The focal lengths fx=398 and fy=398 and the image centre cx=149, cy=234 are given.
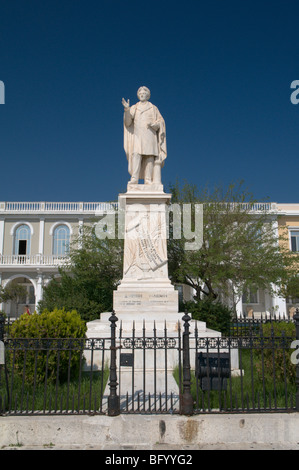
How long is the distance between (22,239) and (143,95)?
26651 mm

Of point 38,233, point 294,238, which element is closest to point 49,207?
point 38,233

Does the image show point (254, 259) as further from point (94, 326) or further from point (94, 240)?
point (94, 326)

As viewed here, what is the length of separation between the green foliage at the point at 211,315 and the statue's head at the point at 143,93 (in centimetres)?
605

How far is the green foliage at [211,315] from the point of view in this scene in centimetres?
1136

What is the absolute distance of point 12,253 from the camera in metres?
34.9

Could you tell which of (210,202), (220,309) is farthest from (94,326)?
(210,202)

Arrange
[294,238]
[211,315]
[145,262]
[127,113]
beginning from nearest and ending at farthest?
[145,262], [127,113], [211,315], [294,238]

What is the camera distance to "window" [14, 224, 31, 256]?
34906 mm

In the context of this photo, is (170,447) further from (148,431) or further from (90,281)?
(90,281)

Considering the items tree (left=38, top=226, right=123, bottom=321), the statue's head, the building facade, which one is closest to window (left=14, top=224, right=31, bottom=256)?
the building facade

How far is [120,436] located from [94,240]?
41.8 ft

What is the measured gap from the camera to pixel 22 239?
115 feet

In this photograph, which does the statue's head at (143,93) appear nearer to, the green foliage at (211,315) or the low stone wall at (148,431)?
the green foliage at (211,315)

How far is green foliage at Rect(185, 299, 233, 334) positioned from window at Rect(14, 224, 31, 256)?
2606 centimetres
